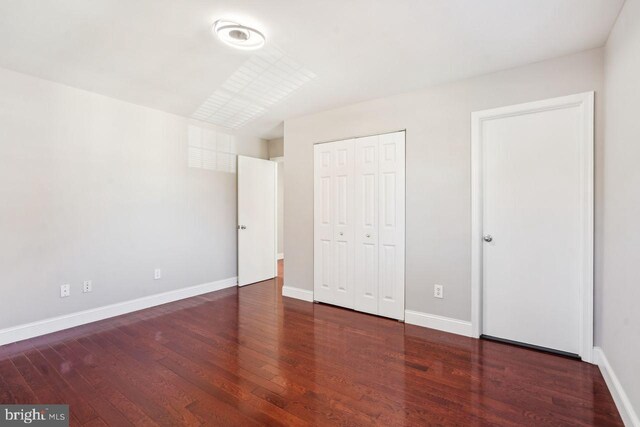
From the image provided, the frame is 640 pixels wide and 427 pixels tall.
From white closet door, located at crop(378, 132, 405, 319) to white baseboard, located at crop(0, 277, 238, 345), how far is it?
2.55 meters

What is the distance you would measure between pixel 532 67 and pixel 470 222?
1.42 metres

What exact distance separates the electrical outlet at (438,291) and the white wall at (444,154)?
0.14 ft

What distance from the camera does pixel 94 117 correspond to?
328 cm

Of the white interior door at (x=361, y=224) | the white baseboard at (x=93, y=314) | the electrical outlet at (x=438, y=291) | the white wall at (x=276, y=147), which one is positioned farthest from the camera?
the white wall at (x=276, y=147)

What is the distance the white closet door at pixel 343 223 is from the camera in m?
3.69

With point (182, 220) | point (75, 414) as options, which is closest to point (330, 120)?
point (182, 220)

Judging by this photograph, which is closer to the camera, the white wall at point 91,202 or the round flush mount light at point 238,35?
the round flush mount light at point 238,35

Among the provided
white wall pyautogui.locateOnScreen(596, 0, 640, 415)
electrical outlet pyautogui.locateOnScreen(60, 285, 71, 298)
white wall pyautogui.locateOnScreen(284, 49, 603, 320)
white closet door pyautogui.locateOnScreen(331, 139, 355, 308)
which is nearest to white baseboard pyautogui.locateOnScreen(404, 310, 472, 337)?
white wall pyautogui.locateOnScreen(284, 49, 603, 320)

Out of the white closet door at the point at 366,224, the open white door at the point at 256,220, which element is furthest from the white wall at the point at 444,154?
the open white door at the point at 256,220

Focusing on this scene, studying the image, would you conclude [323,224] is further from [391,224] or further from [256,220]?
[256,220]

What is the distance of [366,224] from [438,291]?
105 centimetres

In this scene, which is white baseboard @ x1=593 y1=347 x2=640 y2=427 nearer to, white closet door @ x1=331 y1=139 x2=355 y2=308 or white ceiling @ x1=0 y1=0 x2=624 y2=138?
white closet door @ x1=331 y1=139 x2=355 y2=308

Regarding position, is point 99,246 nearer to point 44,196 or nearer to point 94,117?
point 44,196

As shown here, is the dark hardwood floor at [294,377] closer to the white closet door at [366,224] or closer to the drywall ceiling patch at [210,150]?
the white closet door at [366,224]
